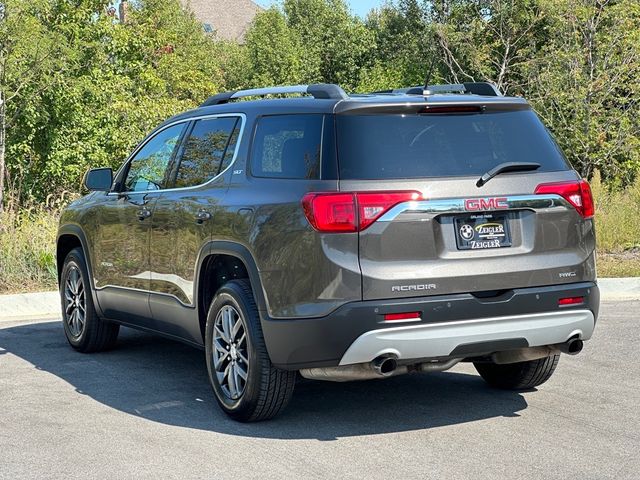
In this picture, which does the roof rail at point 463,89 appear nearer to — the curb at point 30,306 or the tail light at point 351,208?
the tail light at point 351,208

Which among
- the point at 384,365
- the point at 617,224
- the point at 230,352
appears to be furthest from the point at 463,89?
the point at 617,224

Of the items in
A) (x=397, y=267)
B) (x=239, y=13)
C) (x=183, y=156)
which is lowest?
(x=397, y=267)

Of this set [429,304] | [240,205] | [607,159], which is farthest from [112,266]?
[607,159]

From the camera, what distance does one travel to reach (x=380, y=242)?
19.8 ft

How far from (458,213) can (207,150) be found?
2099 mm

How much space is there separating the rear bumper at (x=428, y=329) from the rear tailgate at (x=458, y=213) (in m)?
0.08

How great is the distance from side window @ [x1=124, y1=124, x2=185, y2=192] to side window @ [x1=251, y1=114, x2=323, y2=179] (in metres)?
1.32

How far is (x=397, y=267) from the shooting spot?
605 cm

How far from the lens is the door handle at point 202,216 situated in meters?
7.10

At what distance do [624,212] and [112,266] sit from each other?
10.5 m

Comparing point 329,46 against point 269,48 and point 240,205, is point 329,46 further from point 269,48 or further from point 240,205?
point 240,205

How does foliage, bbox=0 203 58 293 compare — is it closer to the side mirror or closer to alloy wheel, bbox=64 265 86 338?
alloy wheel, bbox=64 265 86 338

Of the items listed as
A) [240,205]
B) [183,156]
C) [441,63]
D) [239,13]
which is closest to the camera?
[240,205]

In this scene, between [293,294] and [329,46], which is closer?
[293,294]
